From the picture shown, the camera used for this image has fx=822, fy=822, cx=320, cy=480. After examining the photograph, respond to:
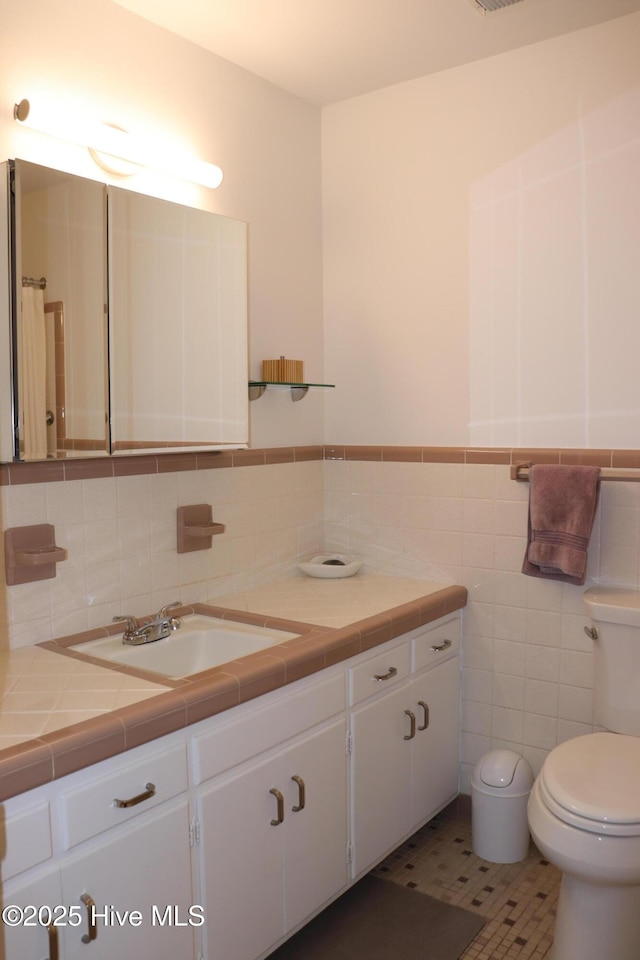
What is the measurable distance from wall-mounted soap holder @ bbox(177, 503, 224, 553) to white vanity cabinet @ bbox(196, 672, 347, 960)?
0.61 meters

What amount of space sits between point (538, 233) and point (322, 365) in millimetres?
933

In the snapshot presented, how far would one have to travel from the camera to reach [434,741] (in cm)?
267

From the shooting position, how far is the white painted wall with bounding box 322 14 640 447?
8.09 ft

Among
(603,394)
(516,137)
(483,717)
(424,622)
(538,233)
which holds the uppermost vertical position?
(516,137)

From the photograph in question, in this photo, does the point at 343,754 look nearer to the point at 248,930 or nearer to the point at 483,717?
the point at 248,930

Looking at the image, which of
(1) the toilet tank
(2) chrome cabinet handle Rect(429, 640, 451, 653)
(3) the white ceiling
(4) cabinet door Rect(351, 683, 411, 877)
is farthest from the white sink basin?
(3) the white ceiling

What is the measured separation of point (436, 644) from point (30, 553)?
1.30 m

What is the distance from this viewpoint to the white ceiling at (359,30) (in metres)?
2.30

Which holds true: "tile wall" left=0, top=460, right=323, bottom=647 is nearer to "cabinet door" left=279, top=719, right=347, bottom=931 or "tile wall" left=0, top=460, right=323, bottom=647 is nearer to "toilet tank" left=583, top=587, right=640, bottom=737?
"cabinet door" left=279, top=719, right=347, bottom=931

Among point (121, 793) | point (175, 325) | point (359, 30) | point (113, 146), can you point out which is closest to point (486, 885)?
point (121, 793)

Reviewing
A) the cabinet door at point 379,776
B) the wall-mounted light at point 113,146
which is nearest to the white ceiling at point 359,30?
the wall-mounted light at point 113,146

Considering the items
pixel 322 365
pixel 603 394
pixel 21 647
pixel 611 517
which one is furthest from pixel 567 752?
pixel 322 365

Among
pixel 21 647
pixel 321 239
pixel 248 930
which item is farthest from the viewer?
pixel 321 239

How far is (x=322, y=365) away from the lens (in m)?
3.13
